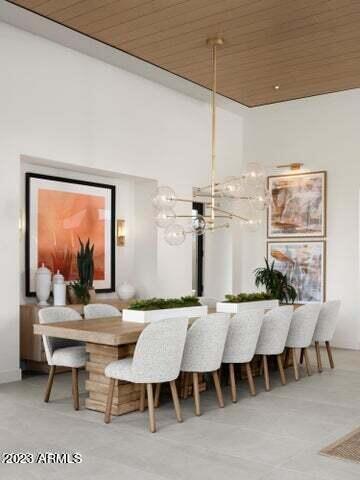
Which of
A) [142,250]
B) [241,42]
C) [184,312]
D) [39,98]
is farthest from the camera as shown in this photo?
[142,250]

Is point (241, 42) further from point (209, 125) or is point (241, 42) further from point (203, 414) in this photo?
point (203, 414)

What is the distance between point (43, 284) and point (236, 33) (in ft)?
10.9

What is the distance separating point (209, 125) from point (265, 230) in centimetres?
182

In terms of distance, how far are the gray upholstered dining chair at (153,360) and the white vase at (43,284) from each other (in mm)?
2258

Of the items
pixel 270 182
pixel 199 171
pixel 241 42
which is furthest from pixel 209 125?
pixel 241 42

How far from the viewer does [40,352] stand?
6.16 meters

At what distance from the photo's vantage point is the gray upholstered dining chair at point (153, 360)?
421 cm

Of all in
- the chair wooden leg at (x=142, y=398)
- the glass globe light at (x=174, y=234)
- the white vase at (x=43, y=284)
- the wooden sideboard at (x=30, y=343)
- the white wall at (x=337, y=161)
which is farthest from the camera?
the white wall at (x=337, y=161)

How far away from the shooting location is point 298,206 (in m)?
8.67

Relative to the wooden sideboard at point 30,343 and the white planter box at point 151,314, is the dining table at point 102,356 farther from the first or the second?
the wooden sideboard at point 30,343

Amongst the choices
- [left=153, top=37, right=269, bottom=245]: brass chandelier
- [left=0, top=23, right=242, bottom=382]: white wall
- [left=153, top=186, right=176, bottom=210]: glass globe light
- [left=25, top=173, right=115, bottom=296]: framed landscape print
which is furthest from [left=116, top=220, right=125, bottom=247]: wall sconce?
[left=153, top=186, right=176, bottom=210]: glass globe light

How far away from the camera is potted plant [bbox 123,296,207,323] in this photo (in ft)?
16.9

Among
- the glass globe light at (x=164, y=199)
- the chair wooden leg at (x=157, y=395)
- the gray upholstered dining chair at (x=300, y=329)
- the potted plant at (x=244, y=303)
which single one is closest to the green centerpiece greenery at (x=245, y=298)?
the potted plant at (x=244, y=303)

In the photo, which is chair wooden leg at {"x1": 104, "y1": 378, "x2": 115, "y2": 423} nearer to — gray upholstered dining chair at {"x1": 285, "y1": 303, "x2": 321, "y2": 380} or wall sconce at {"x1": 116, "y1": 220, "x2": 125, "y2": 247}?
gray upholstered dining chair at {"x1": 285, "y1": 303, "x2": 321, "y2": 380}
